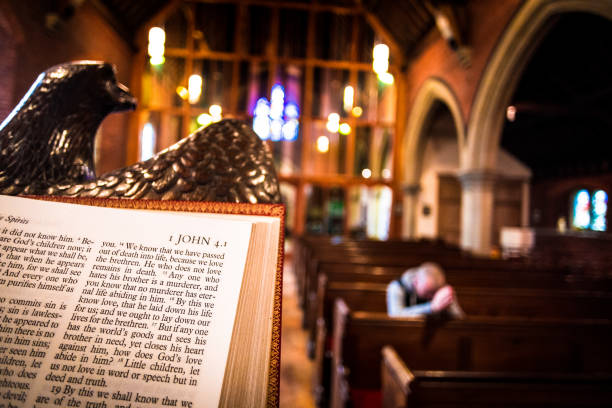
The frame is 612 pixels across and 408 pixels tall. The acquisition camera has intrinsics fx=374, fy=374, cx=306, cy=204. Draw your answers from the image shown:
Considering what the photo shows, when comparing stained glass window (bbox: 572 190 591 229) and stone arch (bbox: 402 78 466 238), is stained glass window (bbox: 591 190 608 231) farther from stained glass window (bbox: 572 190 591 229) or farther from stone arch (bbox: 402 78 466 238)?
stone arch (bbox: 402 78 466 238)

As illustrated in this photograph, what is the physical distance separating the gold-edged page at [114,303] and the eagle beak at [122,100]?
0.35 meters

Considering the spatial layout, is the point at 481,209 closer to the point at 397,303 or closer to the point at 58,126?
the point at 397,303

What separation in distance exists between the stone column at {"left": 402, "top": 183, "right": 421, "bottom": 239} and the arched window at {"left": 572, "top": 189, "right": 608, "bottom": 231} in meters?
6.09

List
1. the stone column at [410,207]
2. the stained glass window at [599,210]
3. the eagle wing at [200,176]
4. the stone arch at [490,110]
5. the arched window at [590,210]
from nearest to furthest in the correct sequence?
the eagle wing at [200,176], the stone arch at [490,110], the stone column at [410,207], the stained glass window at [599,210], the arched window at [590,210]

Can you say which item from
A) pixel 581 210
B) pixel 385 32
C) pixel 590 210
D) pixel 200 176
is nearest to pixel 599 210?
pixel 590 210

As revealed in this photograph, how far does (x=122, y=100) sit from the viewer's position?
30.0 inches

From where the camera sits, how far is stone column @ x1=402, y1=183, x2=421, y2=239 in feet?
29.5

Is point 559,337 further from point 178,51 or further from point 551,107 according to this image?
point 178,51

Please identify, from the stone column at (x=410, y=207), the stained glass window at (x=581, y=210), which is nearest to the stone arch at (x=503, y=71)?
the stone column at (x=410, y=207)

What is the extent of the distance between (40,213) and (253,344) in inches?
12.7

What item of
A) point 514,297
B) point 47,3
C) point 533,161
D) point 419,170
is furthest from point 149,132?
point 533,161

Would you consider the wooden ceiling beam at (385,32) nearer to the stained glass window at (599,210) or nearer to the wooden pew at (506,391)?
the stained glass window at (599,210)

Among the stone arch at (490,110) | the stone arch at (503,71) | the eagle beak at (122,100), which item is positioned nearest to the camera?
the eagle beak at (122,100)

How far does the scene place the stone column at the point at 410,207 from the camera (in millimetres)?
8992
